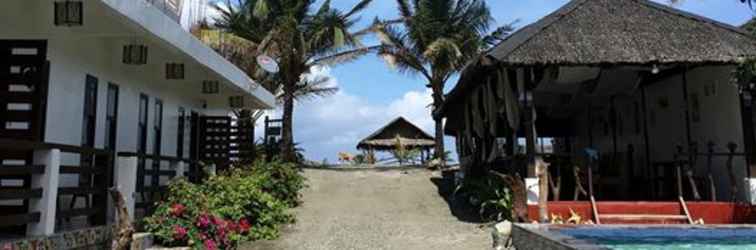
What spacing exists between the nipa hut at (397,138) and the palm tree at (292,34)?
32.3 ft

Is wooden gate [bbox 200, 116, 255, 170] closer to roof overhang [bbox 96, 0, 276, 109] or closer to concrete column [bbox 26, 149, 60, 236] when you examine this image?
roof overhang [bbox 96, 0, 276, 109]

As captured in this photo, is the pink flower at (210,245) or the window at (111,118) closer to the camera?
the pink flower at (210,245)

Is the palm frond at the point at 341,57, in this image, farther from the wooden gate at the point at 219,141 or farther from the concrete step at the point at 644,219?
the concrete step at the point at 644,219

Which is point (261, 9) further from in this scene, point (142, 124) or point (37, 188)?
point (37, 188)

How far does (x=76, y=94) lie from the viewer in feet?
28.9

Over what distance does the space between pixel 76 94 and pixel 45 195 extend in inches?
107

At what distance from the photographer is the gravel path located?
33.3ft

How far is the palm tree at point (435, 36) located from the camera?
25953 mm

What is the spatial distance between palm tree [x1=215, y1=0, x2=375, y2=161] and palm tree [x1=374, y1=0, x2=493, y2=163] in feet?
4.76

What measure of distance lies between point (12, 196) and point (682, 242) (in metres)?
7.46

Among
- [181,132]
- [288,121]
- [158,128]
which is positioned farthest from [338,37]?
[158,128]

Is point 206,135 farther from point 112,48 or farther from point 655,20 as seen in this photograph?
point 655,20

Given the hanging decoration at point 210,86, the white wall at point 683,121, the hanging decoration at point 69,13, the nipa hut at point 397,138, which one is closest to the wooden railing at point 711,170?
the white wall at point 683,121

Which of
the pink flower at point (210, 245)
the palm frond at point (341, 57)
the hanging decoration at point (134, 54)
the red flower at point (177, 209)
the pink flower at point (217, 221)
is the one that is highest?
the palm frond at point (341, 57)
